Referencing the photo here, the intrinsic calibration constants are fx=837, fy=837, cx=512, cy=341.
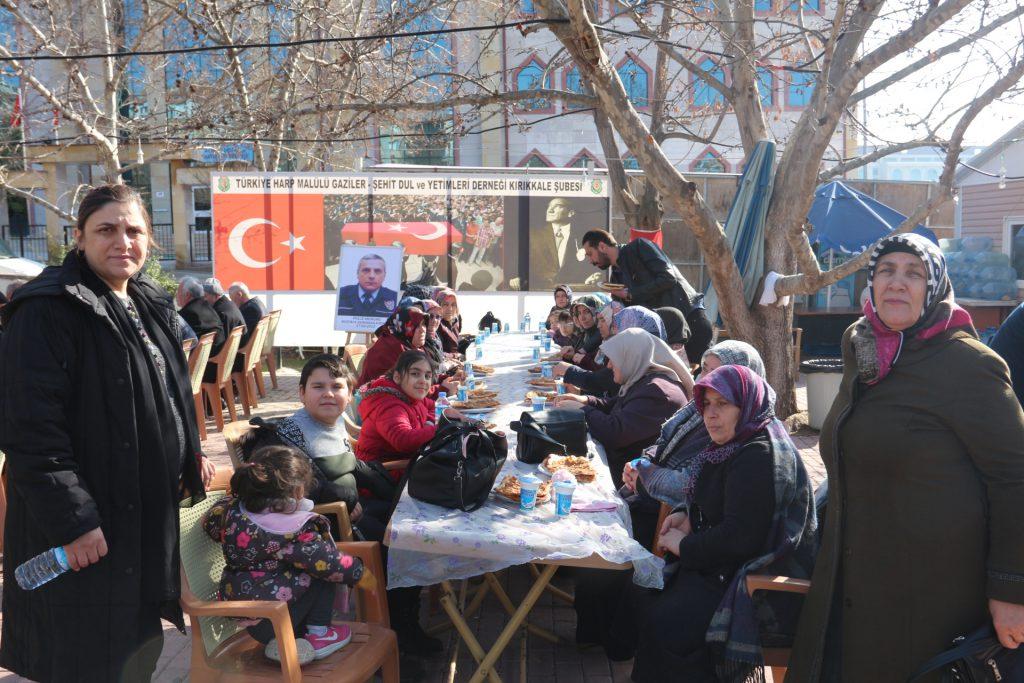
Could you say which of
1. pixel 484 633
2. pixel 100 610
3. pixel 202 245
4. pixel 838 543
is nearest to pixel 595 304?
pixel 484 633

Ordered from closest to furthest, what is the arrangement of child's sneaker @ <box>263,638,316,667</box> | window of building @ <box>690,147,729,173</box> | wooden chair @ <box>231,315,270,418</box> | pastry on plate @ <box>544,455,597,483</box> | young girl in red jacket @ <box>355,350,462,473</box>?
child's sneaker @ <box>263,638,316,667</box>
pastry on plate @ <box>544,455,597,483</box>
young girl in red jacket @ <box>355,350,462,473</box>
wooden chair @ <box>231,315,270,418</box>
window of building @ <box>690,147,729,173</box>

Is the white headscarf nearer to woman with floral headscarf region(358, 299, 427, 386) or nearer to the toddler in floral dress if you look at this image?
the toddler in floral dress

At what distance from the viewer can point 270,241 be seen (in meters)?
12.7

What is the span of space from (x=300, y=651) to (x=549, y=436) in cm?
154

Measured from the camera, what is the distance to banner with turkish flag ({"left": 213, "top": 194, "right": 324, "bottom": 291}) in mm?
12625

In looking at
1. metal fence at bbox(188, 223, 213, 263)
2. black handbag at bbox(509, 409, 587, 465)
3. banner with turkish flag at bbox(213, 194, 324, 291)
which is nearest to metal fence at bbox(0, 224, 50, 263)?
metal fence at bbox(188, 223, 213, 263)

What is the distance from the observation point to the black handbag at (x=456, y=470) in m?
3.15

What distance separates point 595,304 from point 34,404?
5863 mm

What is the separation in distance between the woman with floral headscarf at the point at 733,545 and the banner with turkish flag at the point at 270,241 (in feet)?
34.2

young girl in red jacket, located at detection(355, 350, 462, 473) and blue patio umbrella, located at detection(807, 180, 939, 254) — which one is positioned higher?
blue patio umbrella, located at detection(807, 180, 939, 254)

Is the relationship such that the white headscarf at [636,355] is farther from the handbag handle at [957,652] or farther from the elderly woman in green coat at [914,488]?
the handbag handle at [957,652]

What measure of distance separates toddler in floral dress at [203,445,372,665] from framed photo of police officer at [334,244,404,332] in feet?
29.1

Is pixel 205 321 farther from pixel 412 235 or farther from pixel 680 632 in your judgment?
pixel 680 632

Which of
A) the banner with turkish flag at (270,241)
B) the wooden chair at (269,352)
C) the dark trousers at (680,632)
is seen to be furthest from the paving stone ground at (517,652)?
the banner with turkish flag at (270,241)
